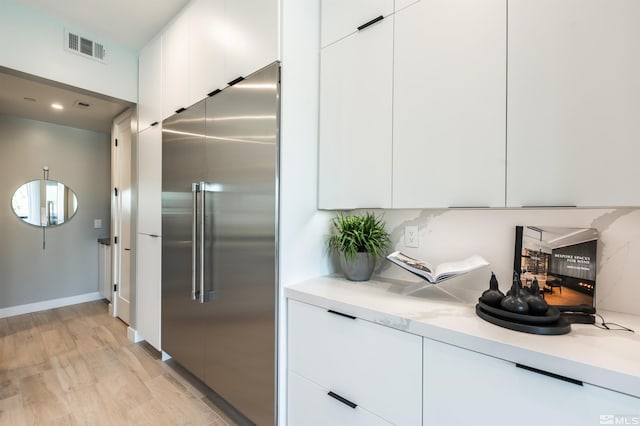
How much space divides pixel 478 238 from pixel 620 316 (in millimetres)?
→ 547

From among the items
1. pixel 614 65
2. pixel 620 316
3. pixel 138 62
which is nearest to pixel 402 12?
pixel 614 65

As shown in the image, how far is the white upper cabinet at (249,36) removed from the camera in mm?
1496

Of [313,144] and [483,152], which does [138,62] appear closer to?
[313,144]

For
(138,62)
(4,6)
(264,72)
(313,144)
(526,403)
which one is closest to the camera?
(526,403)

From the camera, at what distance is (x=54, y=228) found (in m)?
3.94

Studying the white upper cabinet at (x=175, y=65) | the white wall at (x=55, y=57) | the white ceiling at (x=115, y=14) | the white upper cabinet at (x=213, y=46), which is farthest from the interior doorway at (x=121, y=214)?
the white upper cabinet at (x=213, y=46)

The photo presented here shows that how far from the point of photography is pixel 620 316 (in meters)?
1.06

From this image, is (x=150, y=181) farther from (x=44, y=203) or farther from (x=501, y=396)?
(x=501, y=396)

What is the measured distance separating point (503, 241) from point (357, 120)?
0.92 metres

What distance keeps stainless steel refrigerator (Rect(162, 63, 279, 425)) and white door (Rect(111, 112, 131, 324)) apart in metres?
1.41

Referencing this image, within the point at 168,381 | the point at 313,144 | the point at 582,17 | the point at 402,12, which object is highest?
the point at 402,12

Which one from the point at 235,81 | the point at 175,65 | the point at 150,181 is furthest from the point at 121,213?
the point at 235,81

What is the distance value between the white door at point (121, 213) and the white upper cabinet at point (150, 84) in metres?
0.70

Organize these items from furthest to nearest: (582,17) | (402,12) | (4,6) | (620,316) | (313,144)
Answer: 1. (4,6)
2. (313,144)
3. (402,12)
4. (620,316)
5. (582,17)
